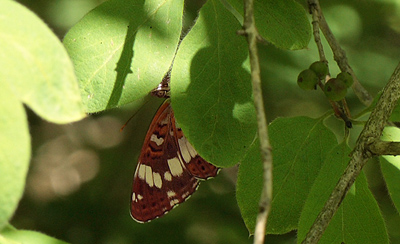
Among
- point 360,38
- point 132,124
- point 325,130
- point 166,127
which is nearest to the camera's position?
point 325,130

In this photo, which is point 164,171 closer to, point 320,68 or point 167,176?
point 167,176

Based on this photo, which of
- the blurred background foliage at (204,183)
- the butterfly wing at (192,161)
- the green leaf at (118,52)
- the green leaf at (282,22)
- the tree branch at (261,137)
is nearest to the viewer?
the tree branch at (261,137)

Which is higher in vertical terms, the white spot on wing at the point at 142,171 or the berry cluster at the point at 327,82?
the berry cluster at the point at 327,82

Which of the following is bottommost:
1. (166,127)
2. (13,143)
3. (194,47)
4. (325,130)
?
(166,127)

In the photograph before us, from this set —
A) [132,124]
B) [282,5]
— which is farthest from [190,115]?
[132,124]

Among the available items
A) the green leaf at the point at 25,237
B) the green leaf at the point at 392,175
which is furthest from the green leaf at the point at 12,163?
the green leaf at the point at 392,175

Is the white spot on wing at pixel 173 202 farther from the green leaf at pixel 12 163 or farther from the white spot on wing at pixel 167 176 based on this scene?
the green leaf at pixel 12 163

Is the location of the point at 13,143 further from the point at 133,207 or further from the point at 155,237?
the point at 155,237

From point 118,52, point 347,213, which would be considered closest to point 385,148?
point 347,213
